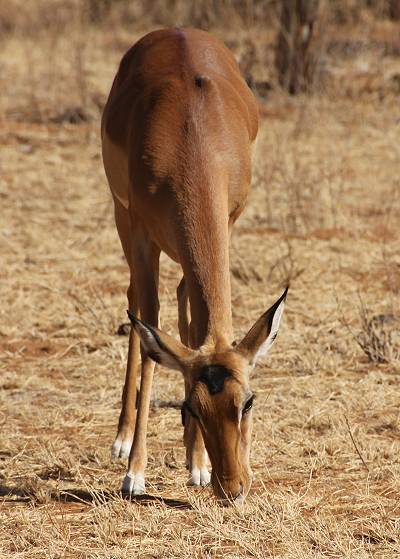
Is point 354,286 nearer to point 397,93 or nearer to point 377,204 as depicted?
point 377,204

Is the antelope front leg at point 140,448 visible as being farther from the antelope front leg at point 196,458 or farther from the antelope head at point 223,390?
the antelope head at point 223,390

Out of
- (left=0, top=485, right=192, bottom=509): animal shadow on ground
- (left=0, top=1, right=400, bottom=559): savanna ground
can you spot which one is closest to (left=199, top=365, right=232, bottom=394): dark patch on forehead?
(left=0, top=1, right=400, bottom=559): savanna ground

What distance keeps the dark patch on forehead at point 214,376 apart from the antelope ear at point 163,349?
11cm

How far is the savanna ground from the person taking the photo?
187 inches

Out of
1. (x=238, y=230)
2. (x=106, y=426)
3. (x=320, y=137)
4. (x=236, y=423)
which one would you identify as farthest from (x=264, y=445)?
(x=320, y=137)

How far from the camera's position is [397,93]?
1435 centimetres

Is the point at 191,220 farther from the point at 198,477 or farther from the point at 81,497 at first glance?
the point at 81,497

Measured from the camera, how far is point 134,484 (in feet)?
17.1

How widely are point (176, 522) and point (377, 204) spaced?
19.3 ft

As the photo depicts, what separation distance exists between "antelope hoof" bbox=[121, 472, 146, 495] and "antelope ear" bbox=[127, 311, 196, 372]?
0.86 metres

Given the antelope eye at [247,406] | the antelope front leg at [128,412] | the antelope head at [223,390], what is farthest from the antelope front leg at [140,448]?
the antelope eye at [247,406]

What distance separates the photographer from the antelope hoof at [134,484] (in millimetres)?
5188

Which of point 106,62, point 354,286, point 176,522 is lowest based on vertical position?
point 106,62

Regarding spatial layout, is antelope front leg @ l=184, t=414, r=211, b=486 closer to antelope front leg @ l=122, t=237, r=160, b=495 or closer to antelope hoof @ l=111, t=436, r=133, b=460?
antelope front leg @ l=122, t=237, r=160, b=495
